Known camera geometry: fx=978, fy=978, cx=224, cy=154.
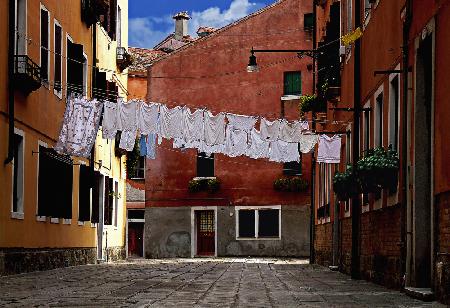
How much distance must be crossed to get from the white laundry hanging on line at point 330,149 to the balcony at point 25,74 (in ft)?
22.3

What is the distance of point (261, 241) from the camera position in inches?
1641

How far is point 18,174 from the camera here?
64.7 feet

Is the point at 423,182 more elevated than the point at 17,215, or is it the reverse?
the point at 423,182

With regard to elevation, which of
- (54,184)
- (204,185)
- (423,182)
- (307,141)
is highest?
(307,141)

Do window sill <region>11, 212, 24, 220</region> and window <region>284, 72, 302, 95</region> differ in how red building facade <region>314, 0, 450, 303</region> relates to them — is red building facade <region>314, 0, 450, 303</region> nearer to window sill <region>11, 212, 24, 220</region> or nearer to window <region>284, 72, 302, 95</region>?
window sill <region>11, 212, 24, 220</region>

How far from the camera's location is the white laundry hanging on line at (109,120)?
21062mm

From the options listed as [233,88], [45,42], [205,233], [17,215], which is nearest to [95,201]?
[45,42]

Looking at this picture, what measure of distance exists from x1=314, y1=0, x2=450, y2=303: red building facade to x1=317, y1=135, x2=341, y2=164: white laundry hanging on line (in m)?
2.51

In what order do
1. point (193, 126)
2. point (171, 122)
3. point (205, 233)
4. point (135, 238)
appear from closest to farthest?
1. point (171, 122)
2. point (193, 126)
3. point (205, 233)
4. point (135, 238)

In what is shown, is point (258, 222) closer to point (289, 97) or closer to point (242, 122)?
point (289, 97)

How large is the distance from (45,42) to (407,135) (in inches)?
443

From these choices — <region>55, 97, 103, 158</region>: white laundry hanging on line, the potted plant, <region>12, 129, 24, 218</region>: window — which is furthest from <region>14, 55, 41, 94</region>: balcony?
the potted plant

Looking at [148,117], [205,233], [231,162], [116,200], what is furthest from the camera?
[205,233]

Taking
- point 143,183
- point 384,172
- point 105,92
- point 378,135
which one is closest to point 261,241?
point 143,183
